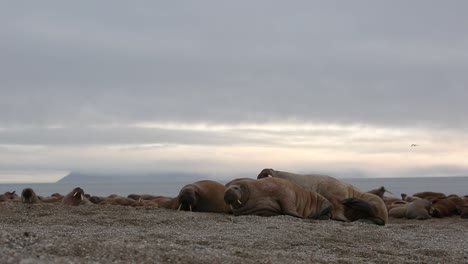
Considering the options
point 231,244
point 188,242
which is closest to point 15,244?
point 188,242

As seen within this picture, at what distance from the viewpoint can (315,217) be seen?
543 inches

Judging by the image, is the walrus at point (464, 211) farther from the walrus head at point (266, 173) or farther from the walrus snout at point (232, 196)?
the walrus snout at point (232, 196)

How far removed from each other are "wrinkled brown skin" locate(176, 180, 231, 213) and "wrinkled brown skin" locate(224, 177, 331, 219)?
0.53 m

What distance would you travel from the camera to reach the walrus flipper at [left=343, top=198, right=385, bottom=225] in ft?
46.5

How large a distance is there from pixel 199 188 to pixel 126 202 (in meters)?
3.37

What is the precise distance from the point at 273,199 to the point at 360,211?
199 centimetres

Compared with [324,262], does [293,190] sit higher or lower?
higher

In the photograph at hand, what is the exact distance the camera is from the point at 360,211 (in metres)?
14.3

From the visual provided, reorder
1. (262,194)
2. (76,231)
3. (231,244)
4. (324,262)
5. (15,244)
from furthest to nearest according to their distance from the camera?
(262,194) < (76,231) < (231,244) < (324,262) < (15,244)

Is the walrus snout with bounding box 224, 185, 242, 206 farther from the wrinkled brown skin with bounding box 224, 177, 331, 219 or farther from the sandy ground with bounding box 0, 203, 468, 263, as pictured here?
the sandy ground with bounding box 0, 203, 468, 263

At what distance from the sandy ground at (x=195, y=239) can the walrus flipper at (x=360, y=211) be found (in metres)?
0.71

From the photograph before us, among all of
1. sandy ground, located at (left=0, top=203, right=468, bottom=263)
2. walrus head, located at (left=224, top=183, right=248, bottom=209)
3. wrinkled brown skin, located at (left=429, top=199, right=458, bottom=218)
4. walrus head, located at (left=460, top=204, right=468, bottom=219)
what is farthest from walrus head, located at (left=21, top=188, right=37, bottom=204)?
walrus head, located at (left=460, top=204, right=468, bottom=219)

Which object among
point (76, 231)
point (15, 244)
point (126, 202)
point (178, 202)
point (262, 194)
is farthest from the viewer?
point (126, 202)

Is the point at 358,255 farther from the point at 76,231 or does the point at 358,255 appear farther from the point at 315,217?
the point at 315,217
